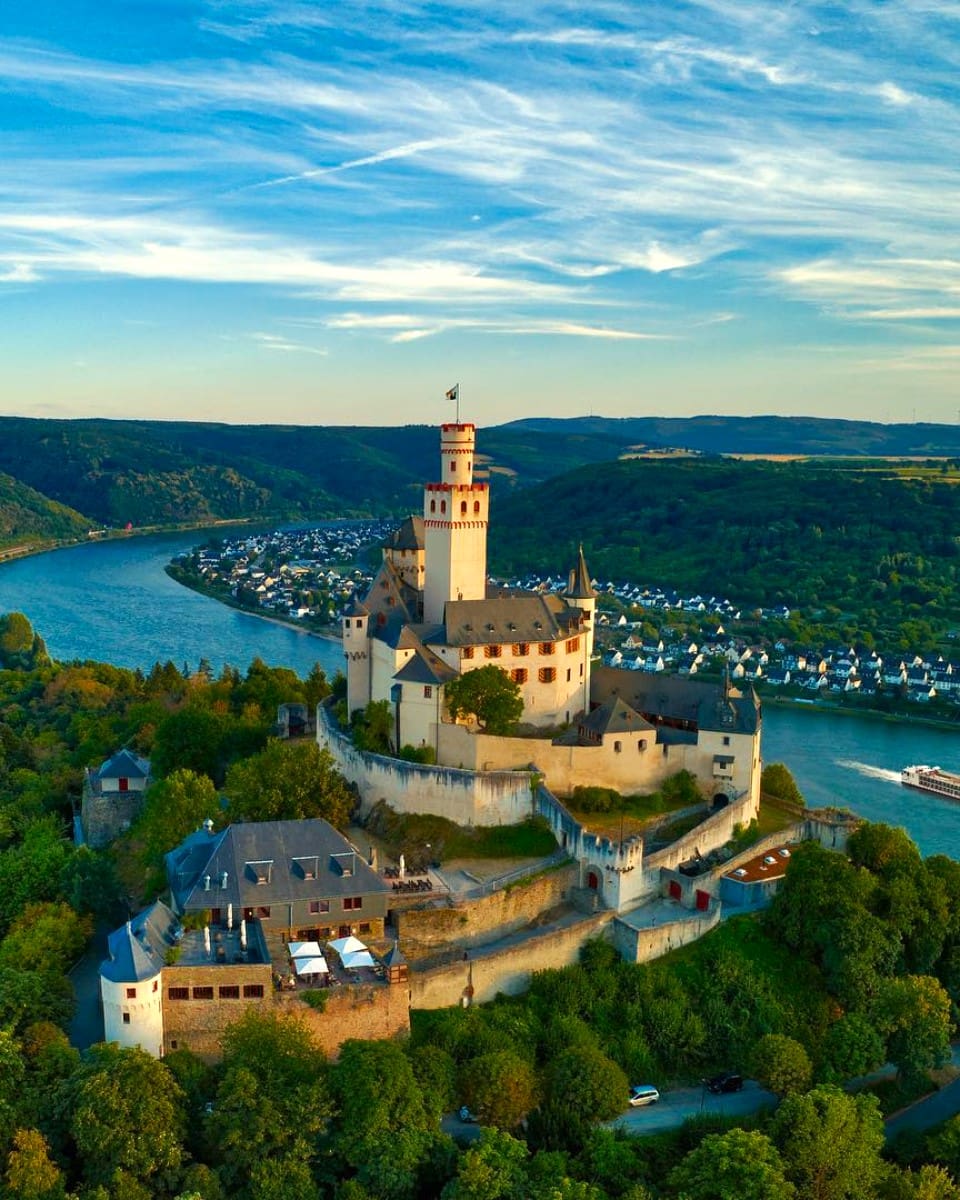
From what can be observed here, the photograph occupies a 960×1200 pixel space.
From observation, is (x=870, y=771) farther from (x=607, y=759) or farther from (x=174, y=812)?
(x=174, y=812)

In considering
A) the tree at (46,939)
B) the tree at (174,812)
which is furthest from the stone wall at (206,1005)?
the tree at (174,812)

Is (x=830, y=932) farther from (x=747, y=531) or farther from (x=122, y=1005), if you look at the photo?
(x=747, y=531)

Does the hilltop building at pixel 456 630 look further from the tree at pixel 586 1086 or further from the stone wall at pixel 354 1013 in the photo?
the tree at pixel 586 1086

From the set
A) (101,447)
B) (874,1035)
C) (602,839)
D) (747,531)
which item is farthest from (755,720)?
(101,447)

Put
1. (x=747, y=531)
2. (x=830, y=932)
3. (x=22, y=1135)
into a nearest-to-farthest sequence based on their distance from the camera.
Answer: (x=22, y=1135)
(x=830, y=932)
(x=747, y=531)

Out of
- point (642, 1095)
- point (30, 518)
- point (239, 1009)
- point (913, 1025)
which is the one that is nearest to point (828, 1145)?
point (642, 1095)

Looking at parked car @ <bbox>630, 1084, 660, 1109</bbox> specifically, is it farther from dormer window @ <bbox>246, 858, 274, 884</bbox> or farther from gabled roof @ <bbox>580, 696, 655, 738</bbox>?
gabled roof @ <bbox>580, 696, 655, 738</bbox>

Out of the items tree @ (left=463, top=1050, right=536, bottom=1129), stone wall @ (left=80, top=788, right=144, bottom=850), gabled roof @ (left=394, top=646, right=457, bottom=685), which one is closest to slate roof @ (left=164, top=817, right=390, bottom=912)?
tree @ (left=463, top=1050, right=536, bottom=1129)
